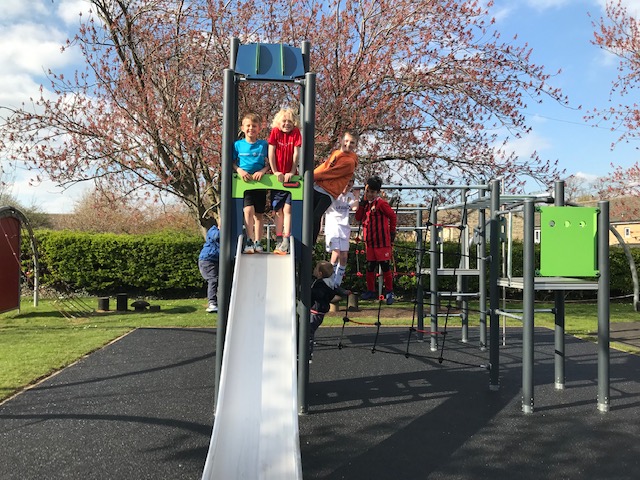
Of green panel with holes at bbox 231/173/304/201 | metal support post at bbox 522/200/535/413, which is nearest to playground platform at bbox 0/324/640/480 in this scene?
metal support post at bbox 522/200/535/413

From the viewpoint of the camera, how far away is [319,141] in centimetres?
959

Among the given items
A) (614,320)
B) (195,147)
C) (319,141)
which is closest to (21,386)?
(195,147)

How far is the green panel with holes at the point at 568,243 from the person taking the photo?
4.36 meters

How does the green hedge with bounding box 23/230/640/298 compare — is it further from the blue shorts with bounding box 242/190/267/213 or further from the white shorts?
the blue shorts with bounding box 242/190/267/213

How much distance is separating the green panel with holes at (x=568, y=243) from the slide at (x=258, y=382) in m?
2.23

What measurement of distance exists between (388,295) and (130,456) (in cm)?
315

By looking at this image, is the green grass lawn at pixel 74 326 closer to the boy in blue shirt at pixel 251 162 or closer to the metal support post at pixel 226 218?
the metal support post at pixel 226 218

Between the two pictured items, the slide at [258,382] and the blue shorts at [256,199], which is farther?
the blue shorts at [256,199]

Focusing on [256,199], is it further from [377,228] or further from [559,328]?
[559,328]

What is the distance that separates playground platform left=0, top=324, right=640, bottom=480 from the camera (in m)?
3.00

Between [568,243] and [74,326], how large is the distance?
24.7 ft

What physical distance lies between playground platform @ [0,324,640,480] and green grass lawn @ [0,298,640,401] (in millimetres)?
358

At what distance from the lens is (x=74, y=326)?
841 cm

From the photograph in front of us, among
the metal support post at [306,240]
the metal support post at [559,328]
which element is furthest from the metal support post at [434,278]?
the metal support post at [306,240]
